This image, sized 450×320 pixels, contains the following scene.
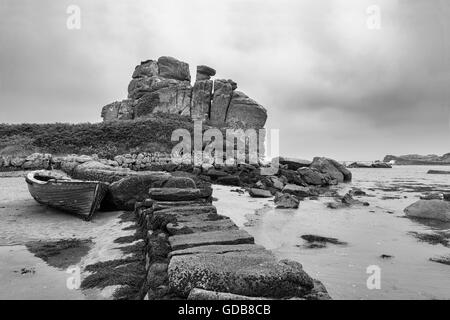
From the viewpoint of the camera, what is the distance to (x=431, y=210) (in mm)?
10164

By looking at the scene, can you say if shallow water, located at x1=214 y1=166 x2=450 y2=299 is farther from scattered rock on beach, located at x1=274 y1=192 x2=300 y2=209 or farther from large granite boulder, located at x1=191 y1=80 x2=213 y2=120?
large granite boulder, located at x1=191 y1=80 x2=213 y2=120

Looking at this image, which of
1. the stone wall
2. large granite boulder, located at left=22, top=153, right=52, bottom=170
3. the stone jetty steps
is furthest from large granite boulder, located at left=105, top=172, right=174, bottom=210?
the stone wall

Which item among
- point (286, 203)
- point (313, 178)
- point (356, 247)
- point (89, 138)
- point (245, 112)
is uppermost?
point (245, 112)

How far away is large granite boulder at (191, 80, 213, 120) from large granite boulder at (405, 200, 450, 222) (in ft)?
Result: 155

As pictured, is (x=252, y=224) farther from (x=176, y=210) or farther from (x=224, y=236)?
(x=224, y=236)

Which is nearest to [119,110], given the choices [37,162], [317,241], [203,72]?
[203,72]

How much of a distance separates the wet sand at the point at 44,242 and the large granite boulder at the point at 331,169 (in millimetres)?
24220

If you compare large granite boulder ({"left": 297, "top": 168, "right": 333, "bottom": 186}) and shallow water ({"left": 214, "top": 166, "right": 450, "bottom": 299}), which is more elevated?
large granite boulder ({"left": 297, "top": 168, "right": 333, "bottom": 186})

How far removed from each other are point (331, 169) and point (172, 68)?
157ft

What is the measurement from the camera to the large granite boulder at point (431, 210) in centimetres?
972

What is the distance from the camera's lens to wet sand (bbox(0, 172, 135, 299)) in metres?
3.84

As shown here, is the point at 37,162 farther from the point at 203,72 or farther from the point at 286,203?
the point at 203,72

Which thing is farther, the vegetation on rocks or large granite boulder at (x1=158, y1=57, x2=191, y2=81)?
large granite boulder at (x1=158, y1=57, x2=191, y2=81)

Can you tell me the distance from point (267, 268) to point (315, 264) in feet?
9.37
